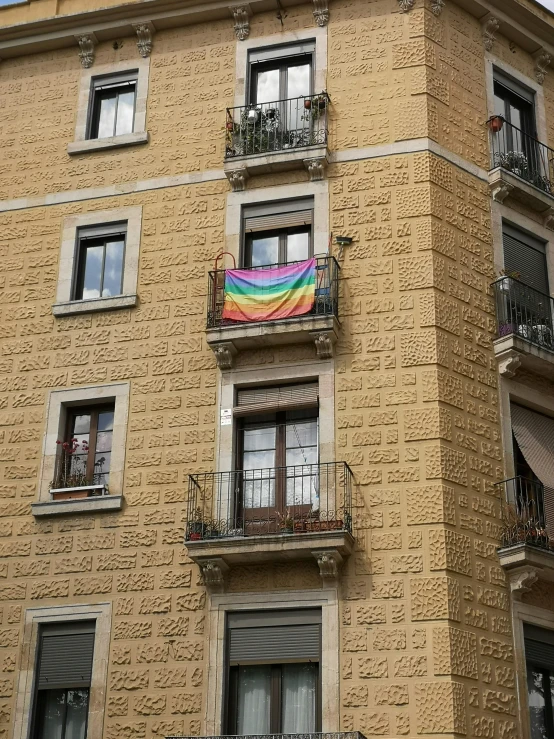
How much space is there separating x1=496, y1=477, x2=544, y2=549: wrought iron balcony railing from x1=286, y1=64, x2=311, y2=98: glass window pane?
8.26 metres

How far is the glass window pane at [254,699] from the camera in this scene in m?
18.4

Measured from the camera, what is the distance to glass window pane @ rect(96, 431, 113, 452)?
2103cm

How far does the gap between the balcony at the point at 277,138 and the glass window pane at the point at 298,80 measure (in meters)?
0.30

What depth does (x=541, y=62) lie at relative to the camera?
80.4 feet

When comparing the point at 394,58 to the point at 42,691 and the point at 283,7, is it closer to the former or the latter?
the point at 283,7

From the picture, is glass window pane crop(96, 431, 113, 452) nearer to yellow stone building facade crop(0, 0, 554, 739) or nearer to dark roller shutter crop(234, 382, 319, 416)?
yellow stone building facade crop(0, 0, 554, 739)

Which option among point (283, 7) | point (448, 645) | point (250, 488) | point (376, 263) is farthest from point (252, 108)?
point (448, 645)

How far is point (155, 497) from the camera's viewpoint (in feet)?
66.2

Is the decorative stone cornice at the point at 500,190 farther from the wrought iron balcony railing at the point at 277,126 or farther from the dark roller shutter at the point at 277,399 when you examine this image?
the dark roller shutter at the point at 277,399

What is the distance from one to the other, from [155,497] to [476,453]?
527 centimetres

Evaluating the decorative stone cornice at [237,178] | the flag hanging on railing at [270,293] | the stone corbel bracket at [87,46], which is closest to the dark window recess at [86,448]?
the flag hanging on railing at [270,293]

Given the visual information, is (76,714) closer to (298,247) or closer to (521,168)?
(298,247)

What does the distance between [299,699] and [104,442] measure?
18.5 feet

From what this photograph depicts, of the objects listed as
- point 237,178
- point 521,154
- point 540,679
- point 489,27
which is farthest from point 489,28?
point 540,679
